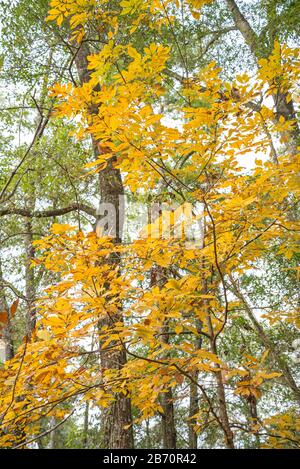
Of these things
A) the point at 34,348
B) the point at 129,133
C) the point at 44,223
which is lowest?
the point at 34,348

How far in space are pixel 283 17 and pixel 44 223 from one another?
441 cm

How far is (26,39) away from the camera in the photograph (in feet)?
15.6

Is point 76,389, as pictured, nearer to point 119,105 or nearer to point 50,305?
point 50,305

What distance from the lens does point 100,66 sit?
6.27 feet

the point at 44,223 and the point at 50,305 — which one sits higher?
the point at 44,223

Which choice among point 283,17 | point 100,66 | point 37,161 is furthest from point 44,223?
point 283,17

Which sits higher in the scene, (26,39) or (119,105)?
(26,39)

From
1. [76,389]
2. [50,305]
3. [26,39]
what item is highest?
[26,39]

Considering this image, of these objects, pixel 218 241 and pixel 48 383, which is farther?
pixel 218 241

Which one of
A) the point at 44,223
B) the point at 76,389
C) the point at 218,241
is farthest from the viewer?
the point at 44,223

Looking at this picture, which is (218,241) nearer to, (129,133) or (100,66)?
(129,133)
